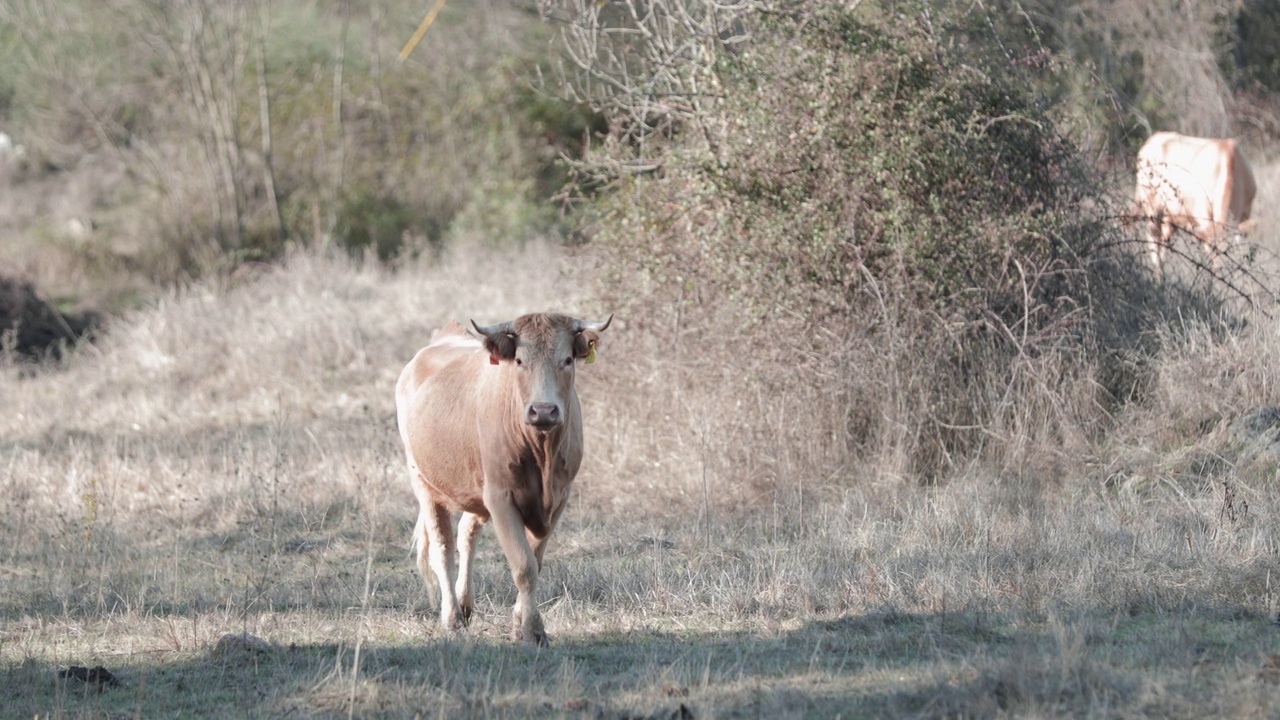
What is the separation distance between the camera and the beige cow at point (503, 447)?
6770 mm

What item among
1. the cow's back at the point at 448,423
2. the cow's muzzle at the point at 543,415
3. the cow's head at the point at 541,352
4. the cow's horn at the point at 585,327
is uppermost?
the cow's horn at the point at 585,327

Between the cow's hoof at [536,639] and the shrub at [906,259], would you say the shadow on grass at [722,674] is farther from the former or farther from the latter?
the shrub at [906,259]

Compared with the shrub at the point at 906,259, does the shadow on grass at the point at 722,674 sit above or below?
below

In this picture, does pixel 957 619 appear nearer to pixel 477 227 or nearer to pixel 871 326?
pixel 871 326

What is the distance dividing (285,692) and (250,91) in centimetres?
2041

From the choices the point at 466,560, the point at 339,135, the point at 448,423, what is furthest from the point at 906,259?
the point at 339,135

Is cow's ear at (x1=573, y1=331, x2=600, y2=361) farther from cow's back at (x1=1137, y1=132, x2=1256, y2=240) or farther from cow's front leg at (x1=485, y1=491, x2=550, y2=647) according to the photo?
cow's back at (x1=1137, y1=132, x2=1256, y2=240)

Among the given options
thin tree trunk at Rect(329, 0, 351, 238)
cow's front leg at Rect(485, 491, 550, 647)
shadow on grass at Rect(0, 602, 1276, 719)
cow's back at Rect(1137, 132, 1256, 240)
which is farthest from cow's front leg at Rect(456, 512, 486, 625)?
thin tree trunk at Rect(329, 0, 351, 238)

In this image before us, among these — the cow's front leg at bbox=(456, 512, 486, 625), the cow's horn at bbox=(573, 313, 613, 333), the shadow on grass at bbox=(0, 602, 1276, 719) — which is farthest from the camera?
the cow's front leg at bbox=(456, 512, 486, 625)

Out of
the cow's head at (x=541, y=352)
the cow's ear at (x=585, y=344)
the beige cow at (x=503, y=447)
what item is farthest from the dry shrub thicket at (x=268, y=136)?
the cow's head at (x=541, y=352)

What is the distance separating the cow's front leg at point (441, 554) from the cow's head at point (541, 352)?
1.41 meters

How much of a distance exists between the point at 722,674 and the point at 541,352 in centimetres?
183

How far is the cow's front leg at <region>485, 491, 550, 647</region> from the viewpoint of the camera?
6848mm

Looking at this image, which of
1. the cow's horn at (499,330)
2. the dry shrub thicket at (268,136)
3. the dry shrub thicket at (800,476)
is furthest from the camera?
the dry shrub thicket at (268,136)
